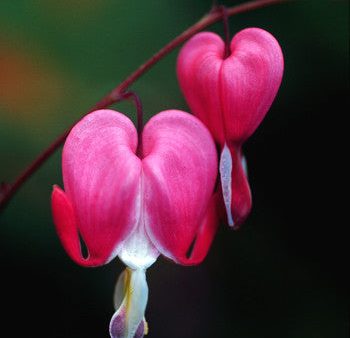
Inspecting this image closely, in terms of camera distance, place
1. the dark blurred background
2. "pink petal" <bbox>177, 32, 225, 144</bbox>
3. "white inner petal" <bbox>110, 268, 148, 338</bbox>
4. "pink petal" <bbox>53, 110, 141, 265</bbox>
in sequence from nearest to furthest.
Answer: "pink petal" <bbox>53, 110, 141, 265</bbox> → "white inner petal" <bbox>110, 268, 148, 338</bbox> → "pink petal" <bbox>177, 32, 225, 144</bbox> → the dark blurred background

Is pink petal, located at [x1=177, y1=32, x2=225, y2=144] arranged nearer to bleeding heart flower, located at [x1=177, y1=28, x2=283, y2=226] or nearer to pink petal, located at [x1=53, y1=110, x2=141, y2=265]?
bleeding heart flower, located at [x1=177, y1=28, x2=283, y2=226]

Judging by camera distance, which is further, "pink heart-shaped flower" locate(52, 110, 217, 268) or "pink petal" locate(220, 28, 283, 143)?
"pink petal" locate(220, 28, 283, 143)

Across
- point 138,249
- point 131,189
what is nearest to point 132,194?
point 131,189

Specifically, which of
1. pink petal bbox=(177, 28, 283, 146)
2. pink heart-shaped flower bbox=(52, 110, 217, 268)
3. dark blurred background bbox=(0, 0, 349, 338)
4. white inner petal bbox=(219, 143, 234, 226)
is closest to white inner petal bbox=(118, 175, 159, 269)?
pink heart-shaped flower bbox=(52, 110, 217, 268)

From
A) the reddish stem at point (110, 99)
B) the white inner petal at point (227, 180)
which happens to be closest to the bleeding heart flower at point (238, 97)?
the white inner petal at point (227, 180)

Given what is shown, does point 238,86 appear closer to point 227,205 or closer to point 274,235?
point 227,205

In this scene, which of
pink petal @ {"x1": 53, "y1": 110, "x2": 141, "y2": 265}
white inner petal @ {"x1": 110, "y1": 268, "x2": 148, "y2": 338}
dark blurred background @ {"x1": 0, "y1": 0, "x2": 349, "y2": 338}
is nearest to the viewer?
pink petal @ {"x1": 53, "y1": 110, "x2": 141, "y2": 265}

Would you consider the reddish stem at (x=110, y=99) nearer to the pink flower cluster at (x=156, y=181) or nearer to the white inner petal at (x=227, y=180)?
the pink flower cluster at (x=156, y=181)

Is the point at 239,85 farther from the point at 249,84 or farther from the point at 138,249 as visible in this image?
the point at 138,249

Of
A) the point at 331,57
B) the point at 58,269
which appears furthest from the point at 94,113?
the point at 331,57
